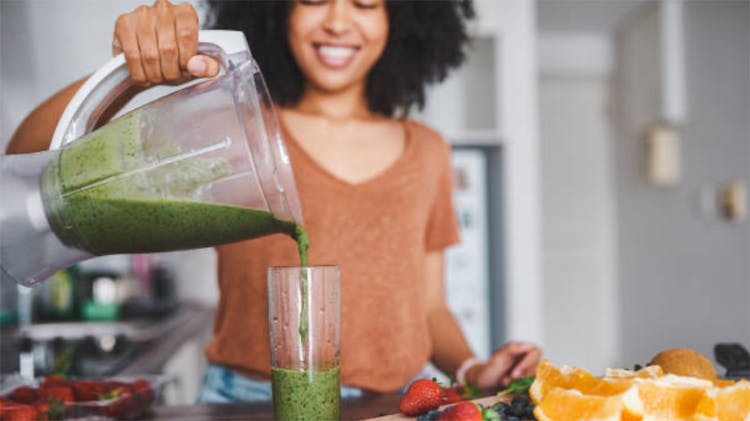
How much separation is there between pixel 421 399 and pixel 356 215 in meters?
0.40

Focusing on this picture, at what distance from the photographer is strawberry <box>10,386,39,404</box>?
793mm

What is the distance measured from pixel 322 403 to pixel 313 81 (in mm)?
578

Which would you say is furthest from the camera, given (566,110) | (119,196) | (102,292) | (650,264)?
(566,110)

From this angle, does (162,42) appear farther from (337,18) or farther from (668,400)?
(668,400)

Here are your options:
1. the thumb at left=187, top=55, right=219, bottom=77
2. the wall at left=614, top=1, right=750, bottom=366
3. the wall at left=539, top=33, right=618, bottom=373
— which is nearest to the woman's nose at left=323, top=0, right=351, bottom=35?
the thumb at left=187, top=55, right=219, bottom=77

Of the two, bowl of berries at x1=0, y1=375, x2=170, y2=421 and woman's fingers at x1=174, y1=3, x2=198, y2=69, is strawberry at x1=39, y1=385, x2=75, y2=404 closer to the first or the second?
bowl of berries at x1=0, y1=375, x2=170, y2=421

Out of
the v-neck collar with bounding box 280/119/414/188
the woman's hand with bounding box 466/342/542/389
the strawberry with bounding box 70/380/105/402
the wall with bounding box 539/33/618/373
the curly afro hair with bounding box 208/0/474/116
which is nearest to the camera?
the strawberry with bounding box 70/380/105/402

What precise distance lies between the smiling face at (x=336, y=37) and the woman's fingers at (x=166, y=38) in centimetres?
37

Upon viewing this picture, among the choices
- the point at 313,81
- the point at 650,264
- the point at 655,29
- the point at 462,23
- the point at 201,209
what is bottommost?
the point at 650,264

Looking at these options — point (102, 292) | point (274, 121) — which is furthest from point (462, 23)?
point (102, 292)

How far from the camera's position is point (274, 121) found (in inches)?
29.1

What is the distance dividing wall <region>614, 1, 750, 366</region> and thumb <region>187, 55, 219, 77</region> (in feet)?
7.07

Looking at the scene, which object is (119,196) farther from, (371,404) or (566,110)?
(566,110)

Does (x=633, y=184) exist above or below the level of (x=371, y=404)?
above
